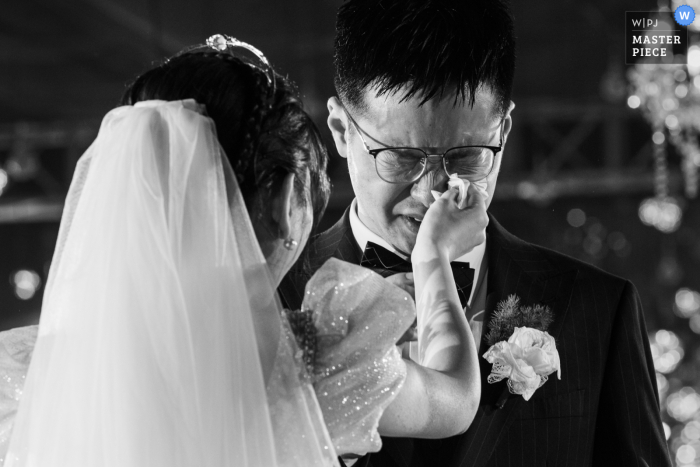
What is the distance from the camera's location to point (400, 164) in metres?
1.68

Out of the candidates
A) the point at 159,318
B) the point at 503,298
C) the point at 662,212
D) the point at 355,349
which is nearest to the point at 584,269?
the point at 503,298

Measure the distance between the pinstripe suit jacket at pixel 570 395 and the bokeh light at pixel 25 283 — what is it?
193 inches

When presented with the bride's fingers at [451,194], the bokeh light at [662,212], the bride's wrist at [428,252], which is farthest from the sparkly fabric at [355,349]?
the bokeh light at [662,212]

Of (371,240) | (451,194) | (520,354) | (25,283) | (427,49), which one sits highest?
(427,49)

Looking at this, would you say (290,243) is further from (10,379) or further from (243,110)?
(10,379)

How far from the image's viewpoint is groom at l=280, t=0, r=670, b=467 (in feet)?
5.44

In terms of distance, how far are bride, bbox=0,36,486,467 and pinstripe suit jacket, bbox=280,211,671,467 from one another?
34cm

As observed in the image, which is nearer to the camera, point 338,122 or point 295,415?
point 295,415

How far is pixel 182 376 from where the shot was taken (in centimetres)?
118

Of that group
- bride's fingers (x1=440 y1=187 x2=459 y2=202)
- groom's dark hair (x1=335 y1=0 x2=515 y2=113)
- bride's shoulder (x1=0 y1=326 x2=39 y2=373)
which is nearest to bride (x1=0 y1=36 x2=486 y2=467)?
bride's shoulder (x1=0 y1=326 x2=39 y2=373)

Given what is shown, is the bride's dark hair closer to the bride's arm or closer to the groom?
the bride's arm

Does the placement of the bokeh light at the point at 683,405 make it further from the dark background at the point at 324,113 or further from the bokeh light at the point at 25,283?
the bokeh light at the point at 25,283

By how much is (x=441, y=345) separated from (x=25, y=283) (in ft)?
17.8

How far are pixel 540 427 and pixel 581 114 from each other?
4683 millimetres
